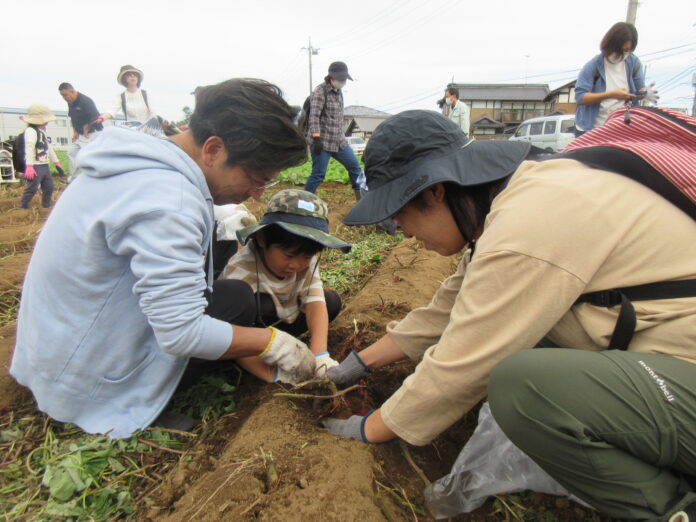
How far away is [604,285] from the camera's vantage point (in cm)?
112

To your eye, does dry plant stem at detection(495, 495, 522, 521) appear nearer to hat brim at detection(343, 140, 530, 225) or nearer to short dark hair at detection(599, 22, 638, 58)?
hat brim at detection(343, 140, 530, 225)

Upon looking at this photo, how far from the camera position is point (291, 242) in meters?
2.14

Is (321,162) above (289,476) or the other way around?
above

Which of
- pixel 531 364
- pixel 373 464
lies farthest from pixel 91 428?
pixel 531 364

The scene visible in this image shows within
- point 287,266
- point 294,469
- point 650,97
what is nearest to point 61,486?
point 294,469

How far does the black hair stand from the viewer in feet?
6.96

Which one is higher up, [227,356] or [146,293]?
[146,293]

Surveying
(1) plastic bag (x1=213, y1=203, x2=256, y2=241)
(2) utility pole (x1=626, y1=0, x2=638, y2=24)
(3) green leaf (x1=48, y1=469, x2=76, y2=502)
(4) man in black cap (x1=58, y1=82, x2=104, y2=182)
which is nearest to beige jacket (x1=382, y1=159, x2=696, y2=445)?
(3) green leaf (x1=48, y1=469, x2=76, y2=502)

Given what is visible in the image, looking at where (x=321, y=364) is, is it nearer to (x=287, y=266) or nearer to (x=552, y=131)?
(x=287, y=266)

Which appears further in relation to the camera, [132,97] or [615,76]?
[132,97]

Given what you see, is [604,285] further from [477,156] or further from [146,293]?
[146,293]

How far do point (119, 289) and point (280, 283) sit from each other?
3.07 ft

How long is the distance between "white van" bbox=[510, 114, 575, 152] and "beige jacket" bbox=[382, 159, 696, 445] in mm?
15200

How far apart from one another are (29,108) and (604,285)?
27.4 feet
